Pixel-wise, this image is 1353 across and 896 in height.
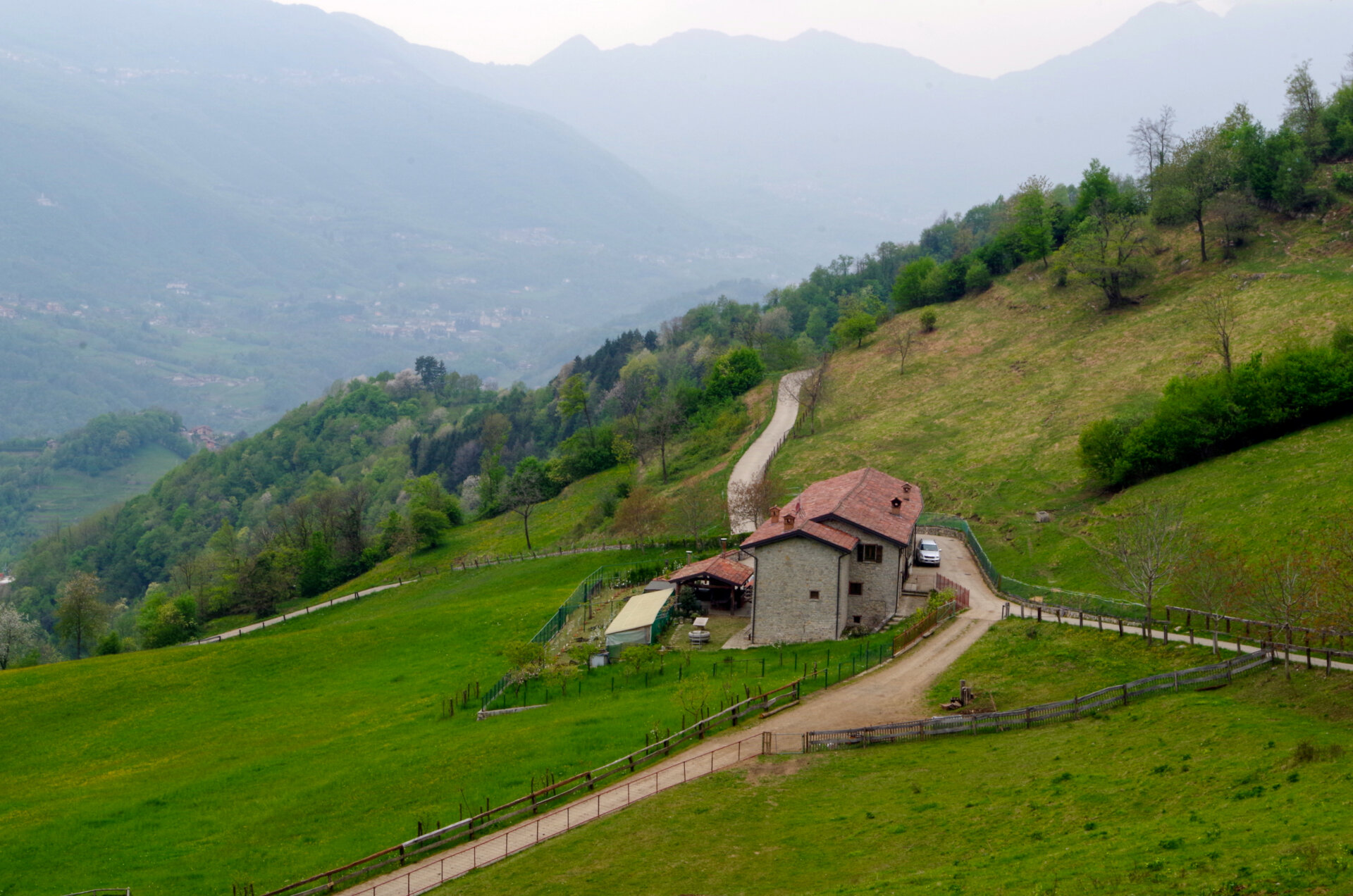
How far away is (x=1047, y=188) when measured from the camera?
143 meters

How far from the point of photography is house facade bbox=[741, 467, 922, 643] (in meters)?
56.7

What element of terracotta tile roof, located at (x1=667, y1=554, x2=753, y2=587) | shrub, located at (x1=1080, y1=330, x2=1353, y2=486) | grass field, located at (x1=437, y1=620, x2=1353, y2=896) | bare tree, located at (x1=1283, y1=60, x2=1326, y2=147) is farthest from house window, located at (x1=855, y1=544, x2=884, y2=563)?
bare tree, located at (x1=1283, y1=60, x2=1326, y2=147)

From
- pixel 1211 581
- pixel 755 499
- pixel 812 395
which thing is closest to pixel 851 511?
pixel 755 499

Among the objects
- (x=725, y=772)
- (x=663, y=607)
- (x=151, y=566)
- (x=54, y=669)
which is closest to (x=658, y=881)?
(x=725, y=772)

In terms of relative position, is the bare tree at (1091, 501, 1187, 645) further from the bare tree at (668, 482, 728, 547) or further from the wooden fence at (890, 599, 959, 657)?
the bare tree at (668, 482, 728, 547)

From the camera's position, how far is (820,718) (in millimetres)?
41562

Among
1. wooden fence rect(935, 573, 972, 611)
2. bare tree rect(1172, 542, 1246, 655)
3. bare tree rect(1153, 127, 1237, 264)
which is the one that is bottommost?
wooden fence rect(935, 573, 972, 611)

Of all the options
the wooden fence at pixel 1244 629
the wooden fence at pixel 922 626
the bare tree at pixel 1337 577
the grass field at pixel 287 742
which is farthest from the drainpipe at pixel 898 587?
the bare tree at pixel 1337 577

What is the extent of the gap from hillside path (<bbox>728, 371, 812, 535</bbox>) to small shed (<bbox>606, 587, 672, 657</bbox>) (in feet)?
62.9

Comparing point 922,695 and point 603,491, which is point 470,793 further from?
point 603,491

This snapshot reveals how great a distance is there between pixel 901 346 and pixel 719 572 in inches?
2594

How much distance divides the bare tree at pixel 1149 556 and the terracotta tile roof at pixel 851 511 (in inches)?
490

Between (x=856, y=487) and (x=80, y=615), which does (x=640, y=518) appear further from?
(x=80, y=615)

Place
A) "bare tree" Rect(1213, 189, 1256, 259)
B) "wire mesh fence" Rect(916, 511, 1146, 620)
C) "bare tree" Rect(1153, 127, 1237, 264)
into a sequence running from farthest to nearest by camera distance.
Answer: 1. "bare tree" Rect(1153, 127, 1237, 264)
2. "bare tree" Rect(1213, 189, 1256, 259)
3. "wire mesh fence" Rect(916, 511, 1146, 620)
